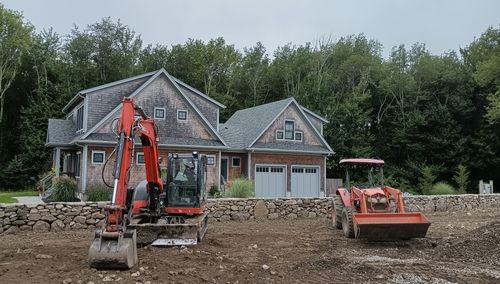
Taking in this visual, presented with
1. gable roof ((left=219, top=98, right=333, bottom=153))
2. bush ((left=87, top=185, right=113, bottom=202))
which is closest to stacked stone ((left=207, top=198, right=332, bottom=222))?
bush ((left=87, top=185, right=113, bottom=202))

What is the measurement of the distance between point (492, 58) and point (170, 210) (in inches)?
1253

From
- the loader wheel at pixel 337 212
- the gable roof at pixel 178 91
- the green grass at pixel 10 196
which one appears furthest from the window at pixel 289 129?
the green grass at pixel 10 196

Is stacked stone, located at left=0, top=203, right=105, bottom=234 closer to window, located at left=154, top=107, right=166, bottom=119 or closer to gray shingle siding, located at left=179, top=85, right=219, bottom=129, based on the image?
window, located at left=154, top=107, right=166, bottom=119

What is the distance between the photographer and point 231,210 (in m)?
15.7

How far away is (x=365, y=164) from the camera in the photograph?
1285 cm

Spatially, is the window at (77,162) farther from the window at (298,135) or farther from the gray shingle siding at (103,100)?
the window at (298,135)

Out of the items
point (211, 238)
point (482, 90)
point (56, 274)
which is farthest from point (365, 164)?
point (482, 90)

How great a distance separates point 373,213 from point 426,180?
23.2m

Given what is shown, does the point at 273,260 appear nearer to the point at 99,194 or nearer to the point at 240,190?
the point at 240,190

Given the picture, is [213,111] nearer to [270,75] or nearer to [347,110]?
[347,110]

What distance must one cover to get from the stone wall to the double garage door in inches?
309

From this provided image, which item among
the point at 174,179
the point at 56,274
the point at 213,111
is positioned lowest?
the point at 56,274

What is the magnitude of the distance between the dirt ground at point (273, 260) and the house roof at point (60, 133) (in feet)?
39.0

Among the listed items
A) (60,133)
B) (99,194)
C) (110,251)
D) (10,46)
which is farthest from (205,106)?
(10,46)
